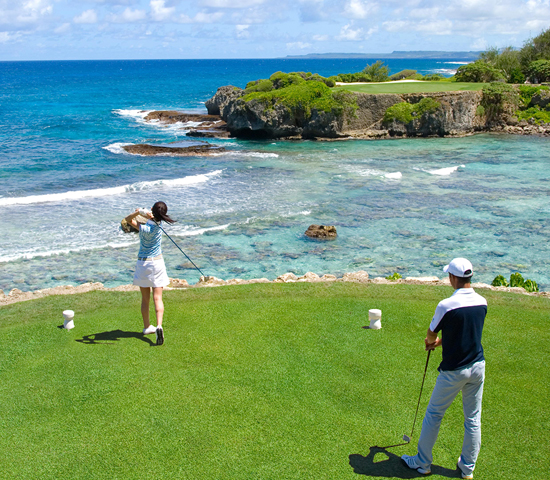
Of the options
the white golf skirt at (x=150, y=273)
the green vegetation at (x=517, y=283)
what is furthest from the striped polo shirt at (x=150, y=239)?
the green vegetation at (x=517, y=283)

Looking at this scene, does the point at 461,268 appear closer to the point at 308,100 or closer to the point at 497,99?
the point at 308,100

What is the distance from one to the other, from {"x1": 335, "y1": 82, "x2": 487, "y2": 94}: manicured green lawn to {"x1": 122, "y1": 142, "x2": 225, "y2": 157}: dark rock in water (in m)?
17.2

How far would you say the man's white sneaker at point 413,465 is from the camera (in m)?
6.09

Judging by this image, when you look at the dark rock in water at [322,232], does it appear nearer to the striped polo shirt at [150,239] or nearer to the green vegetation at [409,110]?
the striped polo shirt at [150,239]

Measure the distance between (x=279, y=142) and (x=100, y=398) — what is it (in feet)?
140

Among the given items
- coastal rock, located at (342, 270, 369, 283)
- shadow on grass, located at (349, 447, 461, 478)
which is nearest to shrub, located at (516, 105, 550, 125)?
coastal rock, located at (342, 270, 369, 283)

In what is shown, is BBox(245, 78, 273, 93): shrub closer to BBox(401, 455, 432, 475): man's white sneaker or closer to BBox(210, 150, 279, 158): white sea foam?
BBox(210, 150, 279, 158): white sea foam

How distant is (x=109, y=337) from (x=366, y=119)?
43.7m

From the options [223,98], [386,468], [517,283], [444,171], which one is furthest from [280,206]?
[223,98]

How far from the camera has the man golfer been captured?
562 centimetres

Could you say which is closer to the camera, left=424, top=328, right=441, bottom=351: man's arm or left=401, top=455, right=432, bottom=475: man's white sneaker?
left=424, top=328, right=441, bottom=351: man's arm

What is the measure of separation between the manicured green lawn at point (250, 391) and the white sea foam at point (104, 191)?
1973 centimetres

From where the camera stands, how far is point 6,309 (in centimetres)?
1146

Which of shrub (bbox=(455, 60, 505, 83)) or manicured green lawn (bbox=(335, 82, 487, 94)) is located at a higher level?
shrub (bbox=(455, 60, 505, 83))
